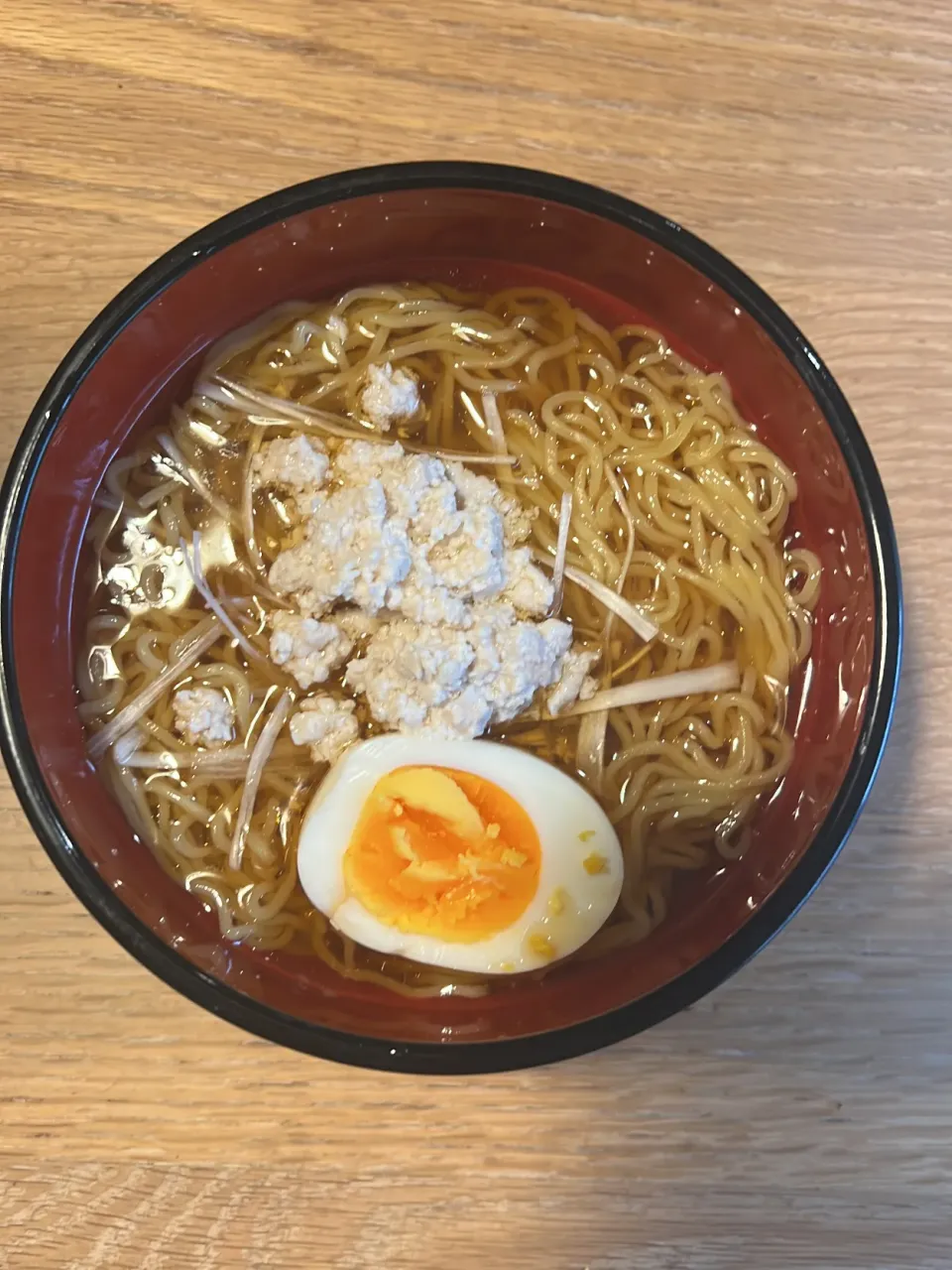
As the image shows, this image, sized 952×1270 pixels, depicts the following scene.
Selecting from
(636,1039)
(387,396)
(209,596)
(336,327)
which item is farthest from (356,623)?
(636,1039)

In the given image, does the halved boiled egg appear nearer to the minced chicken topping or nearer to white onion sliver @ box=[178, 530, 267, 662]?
the minced chicken topping

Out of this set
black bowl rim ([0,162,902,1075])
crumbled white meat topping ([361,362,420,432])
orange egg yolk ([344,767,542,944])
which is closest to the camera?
black bowl rim ([0,162,902,1075])

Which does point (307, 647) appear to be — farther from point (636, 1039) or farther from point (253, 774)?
point (636, 1039)

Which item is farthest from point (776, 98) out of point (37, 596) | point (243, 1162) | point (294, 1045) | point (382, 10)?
point (243, 1162)

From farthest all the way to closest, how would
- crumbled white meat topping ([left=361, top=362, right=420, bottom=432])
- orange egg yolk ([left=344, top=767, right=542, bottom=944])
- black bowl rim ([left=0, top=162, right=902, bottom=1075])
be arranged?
crumbled white meat topping ([left=361, top=362, right=420, bottom=432]) → orange egg yolk ([left=344, top=767, right=542, bottom=944]) → black bowl rim ([left=0, top=162, right=902, bottom=1075])

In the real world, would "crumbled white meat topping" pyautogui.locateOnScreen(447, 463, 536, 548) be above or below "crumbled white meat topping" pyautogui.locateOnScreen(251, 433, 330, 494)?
below

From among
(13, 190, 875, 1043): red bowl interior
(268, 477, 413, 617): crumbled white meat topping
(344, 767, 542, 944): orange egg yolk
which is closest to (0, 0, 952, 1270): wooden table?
(13, 190, 875, 1043): red bowl interior

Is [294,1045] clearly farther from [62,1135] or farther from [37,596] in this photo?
[37,596]
